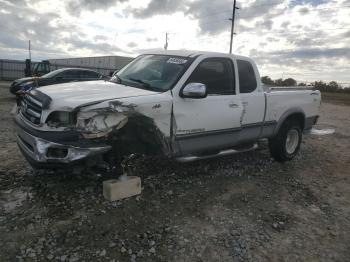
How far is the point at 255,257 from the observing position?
3.70m

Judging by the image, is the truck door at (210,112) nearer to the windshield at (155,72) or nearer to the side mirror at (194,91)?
the side mirror at (194,91)

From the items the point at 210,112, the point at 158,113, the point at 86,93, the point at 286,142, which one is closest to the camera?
the point at 86,93

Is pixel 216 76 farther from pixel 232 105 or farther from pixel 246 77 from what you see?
pixel 246 77

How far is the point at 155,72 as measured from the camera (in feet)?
17.2

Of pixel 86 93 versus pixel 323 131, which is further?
pixel 323 131

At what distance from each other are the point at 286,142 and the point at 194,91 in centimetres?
316

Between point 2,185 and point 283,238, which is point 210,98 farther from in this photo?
point 2,185

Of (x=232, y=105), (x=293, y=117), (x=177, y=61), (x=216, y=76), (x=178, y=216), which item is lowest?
(x=178, y=216)

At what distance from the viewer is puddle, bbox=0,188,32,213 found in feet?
13.8

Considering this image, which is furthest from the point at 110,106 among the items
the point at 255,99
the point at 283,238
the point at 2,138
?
the point at 2,138

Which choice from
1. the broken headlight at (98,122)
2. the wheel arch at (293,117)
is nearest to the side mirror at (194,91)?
the broken headlight at (98,122)

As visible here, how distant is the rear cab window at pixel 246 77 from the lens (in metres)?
5.91

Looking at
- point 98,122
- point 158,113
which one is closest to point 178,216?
point 158,113

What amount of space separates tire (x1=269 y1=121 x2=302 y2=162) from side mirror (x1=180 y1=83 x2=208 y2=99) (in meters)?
2.68
